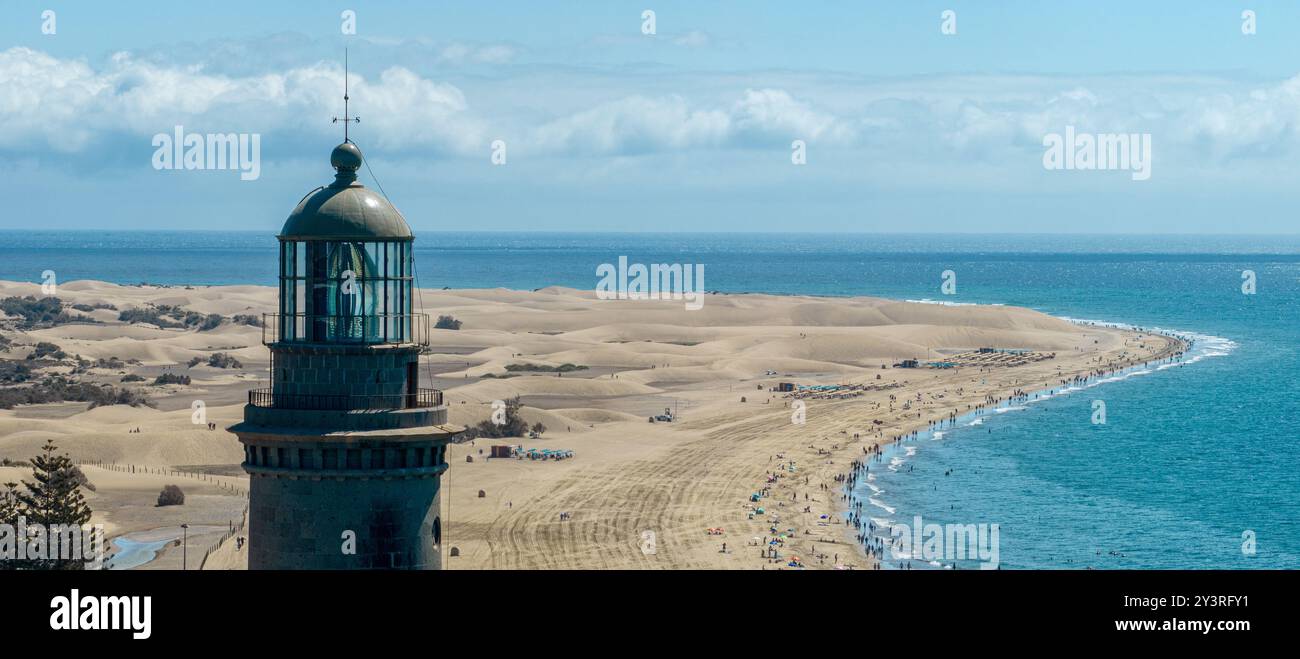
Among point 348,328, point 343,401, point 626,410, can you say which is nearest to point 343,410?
point 343,401

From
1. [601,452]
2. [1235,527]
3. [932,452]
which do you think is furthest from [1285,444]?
[601,452]

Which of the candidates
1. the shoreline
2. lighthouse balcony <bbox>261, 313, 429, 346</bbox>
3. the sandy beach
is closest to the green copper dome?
lighthouse balcony <bbox>261, 313, 429, 346</bbox>

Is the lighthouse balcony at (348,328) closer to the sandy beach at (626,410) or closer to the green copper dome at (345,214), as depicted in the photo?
the green copper dome at (345,214)

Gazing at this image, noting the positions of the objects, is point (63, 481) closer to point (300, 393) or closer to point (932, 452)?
point (300, 393)

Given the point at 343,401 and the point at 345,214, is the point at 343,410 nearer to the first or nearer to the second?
the point at 343,401
